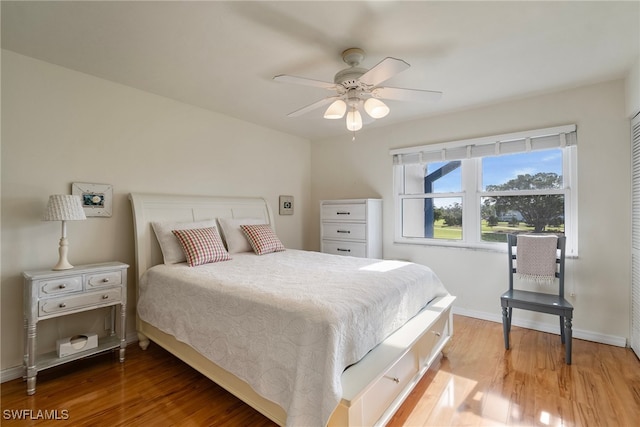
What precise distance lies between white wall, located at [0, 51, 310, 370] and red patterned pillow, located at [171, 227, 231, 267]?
60 centimetres

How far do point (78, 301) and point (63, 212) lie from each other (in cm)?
66

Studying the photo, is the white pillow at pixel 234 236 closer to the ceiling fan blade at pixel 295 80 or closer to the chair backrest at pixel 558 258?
the ceiling fan blade at pixel 295 80

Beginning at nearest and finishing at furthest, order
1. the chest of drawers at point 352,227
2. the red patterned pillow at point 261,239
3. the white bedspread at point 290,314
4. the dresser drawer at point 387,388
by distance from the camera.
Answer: the white bedspread at point 290,314, the dresser drawer at point 387,388, the red patterned pillow at point 261,239, the chest of drawers at point 352,227

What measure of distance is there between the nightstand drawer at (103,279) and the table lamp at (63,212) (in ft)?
0.59

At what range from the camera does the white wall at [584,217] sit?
263 centimetres

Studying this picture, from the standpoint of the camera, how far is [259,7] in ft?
5.59

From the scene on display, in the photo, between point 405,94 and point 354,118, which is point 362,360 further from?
point 405,94

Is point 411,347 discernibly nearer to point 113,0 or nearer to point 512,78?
point 512,78

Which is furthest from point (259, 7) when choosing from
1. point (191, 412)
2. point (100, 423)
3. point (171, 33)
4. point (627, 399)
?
point (627, 399)

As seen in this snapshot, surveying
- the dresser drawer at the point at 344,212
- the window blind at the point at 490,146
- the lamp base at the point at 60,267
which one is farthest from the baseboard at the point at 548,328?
the lamp base at the point at 60,267

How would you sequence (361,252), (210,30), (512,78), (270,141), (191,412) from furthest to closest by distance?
1. (270,141)
2. (361,252)
3. (512,78)
4. (210,30)
5. (191,412)

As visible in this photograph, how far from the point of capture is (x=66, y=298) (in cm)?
213

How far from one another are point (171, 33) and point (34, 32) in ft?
2.98

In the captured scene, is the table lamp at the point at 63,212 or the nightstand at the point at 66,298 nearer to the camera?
the nightstand at the point at 66,298
